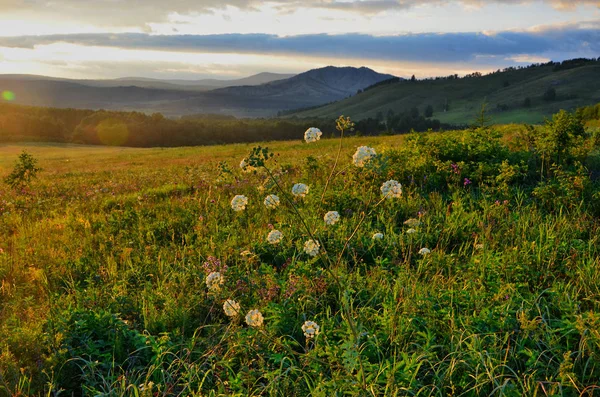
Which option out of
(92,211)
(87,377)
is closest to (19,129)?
(92,211)

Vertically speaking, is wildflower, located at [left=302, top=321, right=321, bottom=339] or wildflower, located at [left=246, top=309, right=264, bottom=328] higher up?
wildflower, located at [left=246, top=309, right=264, bottom=328]

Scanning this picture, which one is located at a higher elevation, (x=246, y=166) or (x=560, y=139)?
(x=560, y=139)

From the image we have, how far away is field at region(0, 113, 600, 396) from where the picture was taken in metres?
3.06

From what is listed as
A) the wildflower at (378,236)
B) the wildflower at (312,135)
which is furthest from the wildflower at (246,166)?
the wildflower at (378,236)

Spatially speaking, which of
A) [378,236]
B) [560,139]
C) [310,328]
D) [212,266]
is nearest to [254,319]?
[310,328]

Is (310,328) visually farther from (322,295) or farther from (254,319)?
(322,295)

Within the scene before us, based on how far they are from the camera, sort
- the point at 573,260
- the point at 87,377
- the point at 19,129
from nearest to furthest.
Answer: the point at 87,377, the point at 573,260, the point at 19,129

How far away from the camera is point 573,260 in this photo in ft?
15.1

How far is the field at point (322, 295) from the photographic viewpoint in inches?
121

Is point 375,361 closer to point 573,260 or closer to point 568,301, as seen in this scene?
point 568,301

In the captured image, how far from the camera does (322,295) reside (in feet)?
13.4

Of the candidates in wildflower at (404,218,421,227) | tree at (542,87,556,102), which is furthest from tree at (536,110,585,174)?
tree at (542,87,556,102)

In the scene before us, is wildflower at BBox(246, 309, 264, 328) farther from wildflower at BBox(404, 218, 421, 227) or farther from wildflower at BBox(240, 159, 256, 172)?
wildflower at BBox(404, 218, 421, 227)

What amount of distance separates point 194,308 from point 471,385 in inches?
101
